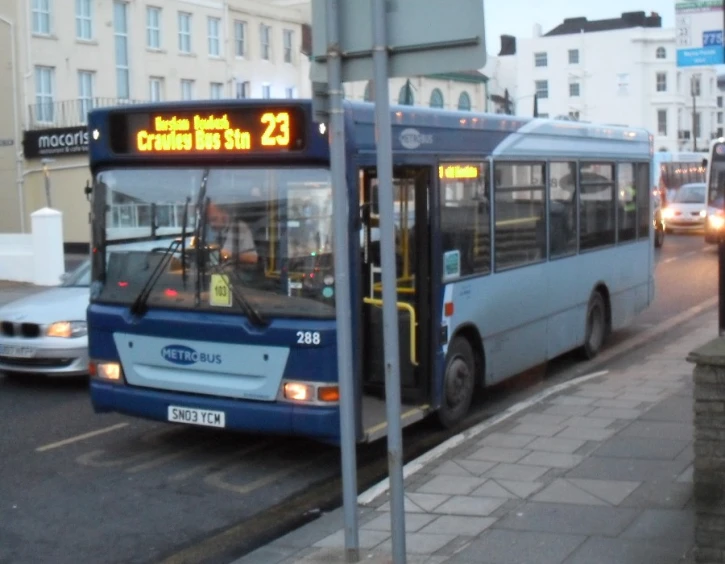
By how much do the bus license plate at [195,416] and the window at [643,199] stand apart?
775 cm

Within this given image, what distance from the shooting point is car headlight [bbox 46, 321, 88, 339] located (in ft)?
39.5

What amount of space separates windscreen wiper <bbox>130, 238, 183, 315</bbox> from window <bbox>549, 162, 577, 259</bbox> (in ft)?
14.9

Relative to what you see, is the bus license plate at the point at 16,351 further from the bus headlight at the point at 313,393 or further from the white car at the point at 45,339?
the bus headlight at the point at 313,393

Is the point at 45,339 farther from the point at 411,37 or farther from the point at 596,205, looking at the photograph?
the point at 411,37

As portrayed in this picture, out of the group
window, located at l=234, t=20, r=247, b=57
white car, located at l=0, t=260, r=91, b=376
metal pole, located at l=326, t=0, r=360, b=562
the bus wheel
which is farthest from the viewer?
window, located at l=234, t=20, r=247, b=57

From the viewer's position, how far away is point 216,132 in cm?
829

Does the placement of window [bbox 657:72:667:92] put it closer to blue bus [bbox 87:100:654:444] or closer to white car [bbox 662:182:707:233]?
white car [bbox 662:182:707:233]

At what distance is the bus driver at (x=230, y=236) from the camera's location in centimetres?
820

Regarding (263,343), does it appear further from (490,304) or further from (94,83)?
(94,83)

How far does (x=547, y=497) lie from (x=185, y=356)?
2.77m

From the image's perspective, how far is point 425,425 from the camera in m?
10.1

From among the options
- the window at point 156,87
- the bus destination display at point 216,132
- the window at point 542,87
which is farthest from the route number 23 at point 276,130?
the window at point 542,87

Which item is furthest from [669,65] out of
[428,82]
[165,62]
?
[165,62]

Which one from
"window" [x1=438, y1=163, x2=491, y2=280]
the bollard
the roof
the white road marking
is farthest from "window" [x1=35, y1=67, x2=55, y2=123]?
the roof
